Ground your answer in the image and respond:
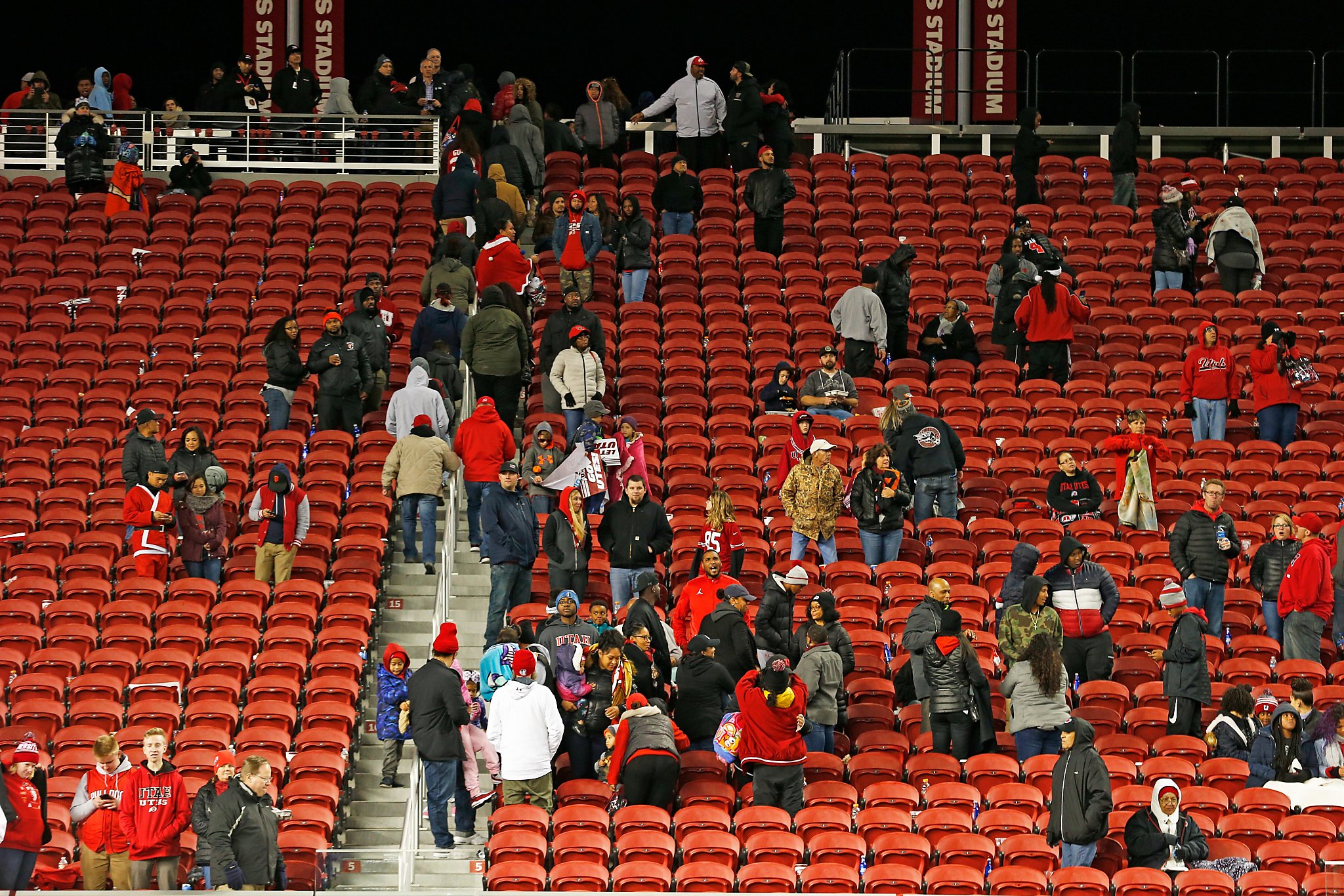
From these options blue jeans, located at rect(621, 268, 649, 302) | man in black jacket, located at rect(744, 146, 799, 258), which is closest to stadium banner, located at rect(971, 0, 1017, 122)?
man in black jacket, located at rect(744, 146, 799, 258)

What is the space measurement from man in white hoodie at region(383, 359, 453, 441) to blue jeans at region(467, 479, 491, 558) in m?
0.56

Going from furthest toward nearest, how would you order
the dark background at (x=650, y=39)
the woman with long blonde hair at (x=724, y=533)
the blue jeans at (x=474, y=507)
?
1. the dark background at (x=650, y=39)
2. the blue jeans at (x=474, y=507)
3. the woman with long blonde hair at (x=724, y=533)

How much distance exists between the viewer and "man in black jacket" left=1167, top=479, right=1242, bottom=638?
52.0 feet

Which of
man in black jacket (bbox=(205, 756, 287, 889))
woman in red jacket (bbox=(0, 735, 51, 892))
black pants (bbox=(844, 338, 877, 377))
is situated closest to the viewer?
woman in red jacket (bbox=(0, 735, 51, 892))

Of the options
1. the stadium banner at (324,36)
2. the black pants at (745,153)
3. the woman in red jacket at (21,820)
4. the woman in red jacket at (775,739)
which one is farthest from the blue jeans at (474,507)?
the stadium banner at (324,36)

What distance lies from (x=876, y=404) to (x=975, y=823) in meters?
5.95

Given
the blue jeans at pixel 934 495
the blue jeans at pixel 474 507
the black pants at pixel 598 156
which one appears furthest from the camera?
the black pants at pixel 598 156

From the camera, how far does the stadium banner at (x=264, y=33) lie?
26922mm

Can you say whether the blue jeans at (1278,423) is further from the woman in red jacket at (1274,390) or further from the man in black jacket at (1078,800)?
the man in black jacket at (1078,800)

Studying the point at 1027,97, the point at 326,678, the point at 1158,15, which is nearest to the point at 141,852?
the point at 326,678

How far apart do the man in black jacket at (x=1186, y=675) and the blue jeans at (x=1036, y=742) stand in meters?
0.96

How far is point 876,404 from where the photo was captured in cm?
1869

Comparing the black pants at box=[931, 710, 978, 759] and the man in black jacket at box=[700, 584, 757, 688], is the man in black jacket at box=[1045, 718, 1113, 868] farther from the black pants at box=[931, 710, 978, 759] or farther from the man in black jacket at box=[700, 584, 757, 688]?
the man in black jacket at box=[700, 584, 757, 688]

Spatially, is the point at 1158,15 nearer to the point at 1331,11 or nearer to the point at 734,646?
the point at 1331,11
